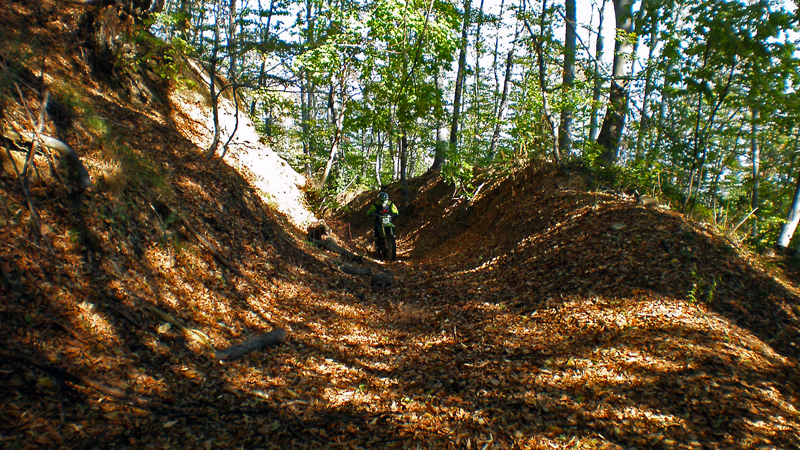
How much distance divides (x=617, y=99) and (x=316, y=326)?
29.2 feet

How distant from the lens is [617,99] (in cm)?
989

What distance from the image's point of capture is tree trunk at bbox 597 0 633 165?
9.88 m

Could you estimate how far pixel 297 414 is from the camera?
367cm

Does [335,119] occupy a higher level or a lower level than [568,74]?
lower

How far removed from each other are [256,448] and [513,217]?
29.4ft

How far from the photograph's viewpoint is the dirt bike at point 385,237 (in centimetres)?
1183

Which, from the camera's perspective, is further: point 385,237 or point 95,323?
point 385,237

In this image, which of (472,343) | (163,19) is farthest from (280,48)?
(472,343)

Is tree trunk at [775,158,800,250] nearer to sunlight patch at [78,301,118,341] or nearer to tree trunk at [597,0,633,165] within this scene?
tree trunk at [597,0,633,165]

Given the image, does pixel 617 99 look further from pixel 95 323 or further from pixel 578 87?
pixel 95 323

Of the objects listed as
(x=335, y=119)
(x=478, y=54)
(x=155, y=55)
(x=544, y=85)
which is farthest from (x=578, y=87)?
(x=478, y=54)

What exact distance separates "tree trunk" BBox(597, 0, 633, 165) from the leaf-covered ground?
8.68ft

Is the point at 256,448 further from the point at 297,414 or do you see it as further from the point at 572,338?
the point at 572,338

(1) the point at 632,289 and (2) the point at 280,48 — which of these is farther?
(2) the point at 280,48
